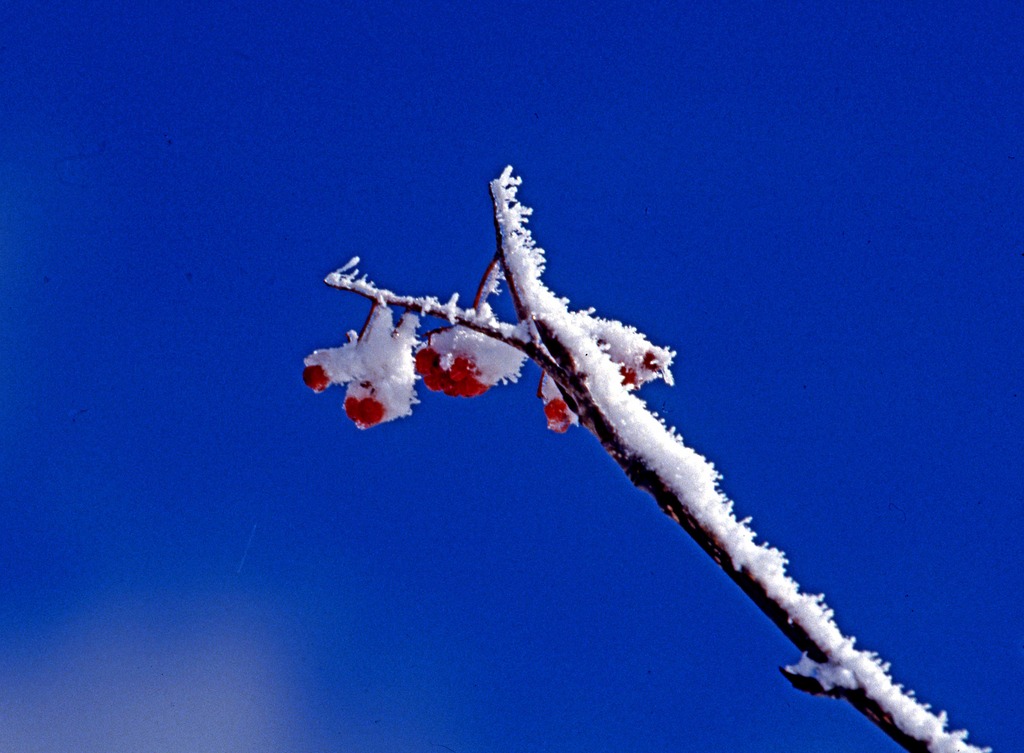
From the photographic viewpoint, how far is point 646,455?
130 cm

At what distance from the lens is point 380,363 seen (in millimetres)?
2102

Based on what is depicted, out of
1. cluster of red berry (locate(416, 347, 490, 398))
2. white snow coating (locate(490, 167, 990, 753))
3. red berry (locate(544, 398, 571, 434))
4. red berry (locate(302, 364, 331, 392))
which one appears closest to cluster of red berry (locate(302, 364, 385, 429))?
red berry (locate(302, 364, 331, 392))

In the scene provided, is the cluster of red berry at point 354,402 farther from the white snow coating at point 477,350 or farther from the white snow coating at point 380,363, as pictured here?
the white snow coating at point 477,350

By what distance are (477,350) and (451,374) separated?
0.11 metres

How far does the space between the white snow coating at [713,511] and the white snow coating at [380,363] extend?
0.56 meters

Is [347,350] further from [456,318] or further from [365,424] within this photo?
[456,318]

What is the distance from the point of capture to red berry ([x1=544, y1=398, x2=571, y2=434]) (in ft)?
7.19

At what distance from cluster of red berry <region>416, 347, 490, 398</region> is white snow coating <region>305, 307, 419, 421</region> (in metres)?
0.04

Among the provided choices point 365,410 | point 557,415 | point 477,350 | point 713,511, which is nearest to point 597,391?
point 713,511

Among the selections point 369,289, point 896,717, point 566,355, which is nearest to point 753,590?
point 896,717

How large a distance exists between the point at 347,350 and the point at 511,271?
73cm

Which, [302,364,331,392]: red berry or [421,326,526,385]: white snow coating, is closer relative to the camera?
[421,326,526,385]: white snow coating

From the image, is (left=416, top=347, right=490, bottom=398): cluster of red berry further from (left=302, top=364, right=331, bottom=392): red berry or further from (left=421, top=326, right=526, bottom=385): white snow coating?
(left=302, top=364, right=331, bottom=392): red berry

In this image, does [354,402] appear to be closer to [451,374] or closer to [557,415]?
[451,374]
